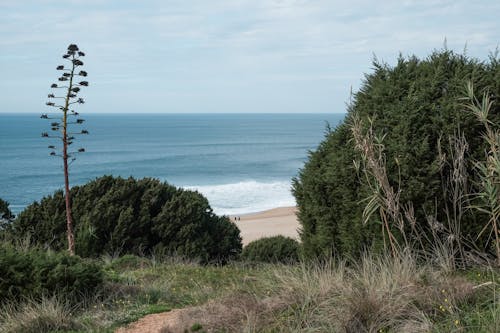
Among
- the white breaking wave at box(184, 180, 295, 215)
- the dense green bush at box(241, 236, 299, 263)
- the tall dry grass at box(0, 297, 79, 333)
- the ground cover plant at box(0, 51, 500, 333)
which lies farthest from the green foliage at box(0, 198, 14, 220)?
the white breaking wave at box(184, 180, 295, 215)

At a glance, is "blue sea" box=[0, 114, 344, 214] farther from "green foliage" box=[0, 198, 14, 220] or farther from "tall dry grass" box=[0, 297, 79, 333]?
"tall dry grass" box=[0, 297, 79, 333]

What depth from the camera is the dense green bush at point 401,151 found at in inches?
277

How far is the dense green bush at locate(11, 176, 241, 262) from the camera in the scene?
1332cm

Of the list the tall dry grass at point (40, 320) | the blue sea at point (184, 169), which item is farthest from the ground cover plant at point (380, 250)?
the blue sea at point (184, 169)

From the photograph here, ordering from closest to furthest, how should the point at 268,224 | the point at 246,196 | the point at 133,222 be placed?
the point at 133,222
the point at 268,224
the point at 246,196

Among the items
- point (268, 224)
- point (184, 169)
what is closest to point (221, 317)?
point (268, 224)

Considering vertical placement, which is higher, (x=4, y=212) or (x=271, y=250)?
(x=4, y=212)

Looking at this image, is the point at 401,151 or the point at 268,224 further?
the point at 268,224

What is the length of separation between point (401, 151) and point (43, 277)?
4663 mm

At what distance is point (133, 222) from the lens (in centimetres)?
1344

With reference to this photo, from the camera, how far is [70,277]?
725cm

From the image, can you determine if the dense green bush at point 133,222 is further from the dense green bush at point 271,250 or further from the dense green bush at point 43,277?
the dense green bush at point 43,277

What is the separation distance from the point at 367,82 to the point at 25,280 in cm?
533

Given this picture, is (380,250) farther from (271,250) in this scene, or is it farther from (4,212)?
(4,212)
